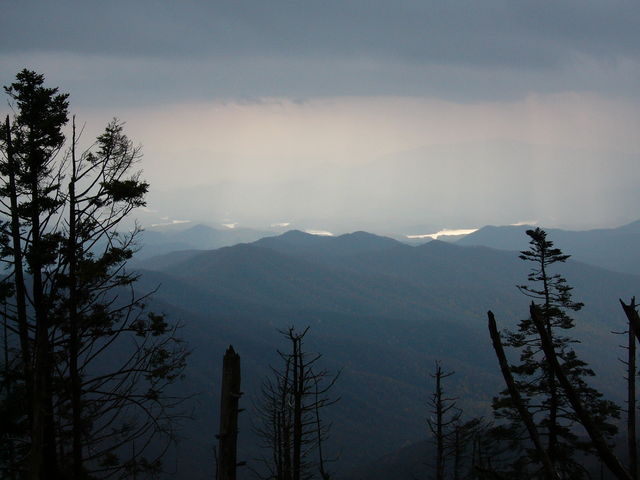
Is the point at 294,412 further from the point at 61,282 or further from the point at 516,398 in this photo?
the point at 516,398

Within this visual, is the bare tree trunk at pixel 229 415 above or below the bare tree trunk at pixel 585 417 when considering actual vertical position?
below

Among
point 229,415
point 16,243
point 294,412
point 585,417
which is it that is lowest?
point 294,412

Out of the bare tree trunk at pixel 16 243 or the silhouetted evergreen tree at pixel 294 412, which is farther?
the silhouetted evergreen tree at pixel 294 412

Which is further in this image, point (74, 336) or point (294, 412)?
point (294, 412)

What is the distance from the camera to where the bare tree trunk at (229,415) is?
26.8 ft

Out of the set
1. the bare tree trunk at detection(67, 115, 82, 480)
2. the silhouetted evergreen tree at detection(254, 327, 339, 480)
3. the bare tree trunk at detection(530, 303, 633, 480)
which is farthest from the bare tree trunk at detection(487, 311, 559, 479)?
the bare tree trunk at detection(67, 115, 82, 480)

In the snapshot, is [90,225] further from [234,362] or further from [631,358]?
[631,358]

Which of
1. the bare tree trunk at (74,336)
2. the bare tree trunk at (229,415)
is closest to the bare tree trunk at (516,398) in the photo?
the bare tree trunk at (229,415)

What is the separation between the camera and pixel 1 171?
17.6m

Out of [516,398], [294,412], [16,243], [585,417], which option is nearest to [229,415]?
[516,398]

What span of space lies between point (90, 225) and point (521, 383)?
21.4 meters

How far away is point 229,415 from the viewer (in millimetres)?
8289

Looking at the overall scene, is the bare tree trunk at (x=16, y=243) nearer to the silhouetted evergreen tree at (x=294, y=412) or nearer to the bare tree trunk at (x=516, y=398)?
the silhouetted evergreen tree at (x=294, y=412)

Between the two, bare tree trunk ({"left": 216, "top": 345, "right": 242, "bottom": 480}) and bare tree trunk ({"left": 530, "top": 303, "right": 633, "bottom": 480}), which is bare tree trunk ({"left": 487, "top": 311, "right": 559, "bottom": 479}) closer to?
bare tree trunk ({"left": 530, "top": 303, "right": 633, "bottom": 480})
